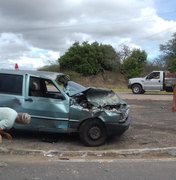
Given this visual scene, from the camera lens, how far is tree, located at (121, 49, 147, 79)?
6776cm

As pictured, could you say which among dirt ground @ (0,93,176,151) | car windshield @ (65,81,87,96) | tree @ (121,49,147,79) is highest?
tree @ (121,49,147,79)

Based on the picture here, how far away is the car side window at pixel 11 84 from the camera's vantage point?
10.4m

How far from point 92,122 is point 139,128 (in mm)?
2585

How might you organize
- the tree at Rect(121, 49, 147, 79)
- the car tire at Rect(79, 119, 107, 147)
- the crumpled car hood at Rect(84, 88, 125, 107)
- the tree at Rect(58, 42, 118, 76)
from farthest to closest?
1. the tree at Rect(121, 49, 147, 79)
2. the tree at Rect(58, 42, 118, 76)
3. the crumpled car hood at Rect(84, 88, 125, 107)
4. the car tire at Rect(79, 119, 107, 147)

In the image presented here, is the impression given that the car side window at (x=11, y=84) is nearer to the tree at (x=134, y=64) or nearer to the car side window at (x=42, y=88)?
the car side window at (x=42, y=88)

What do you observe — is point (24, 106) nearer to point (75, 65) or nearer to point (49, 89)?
point (49, 89)

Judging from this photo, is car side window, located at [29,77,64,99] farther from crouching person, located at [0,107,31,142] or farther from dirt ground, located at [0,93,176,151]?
crouching person, located at [0,107,31,142]

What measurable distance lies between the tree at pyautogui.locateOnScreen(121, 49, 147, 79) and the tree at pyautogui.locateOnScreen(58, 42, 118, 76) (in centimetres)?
224

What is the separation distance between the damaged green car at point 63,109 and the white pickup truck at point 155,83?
2298 centimetres

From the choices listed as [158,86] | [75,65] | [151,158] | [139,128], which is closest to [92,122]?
[151,158]

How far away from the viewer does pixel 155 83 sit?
33375 millimetres

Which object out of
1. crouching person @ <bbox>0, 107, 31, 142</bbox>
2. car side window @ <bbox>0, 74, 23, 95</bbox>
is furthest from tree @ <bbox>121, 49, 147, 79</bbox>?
crouching person @ <bbox>0, 107, 31, 142</bbox>

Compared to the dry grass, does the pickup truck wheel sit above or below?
below

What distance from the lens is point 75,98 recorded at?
411 inches
